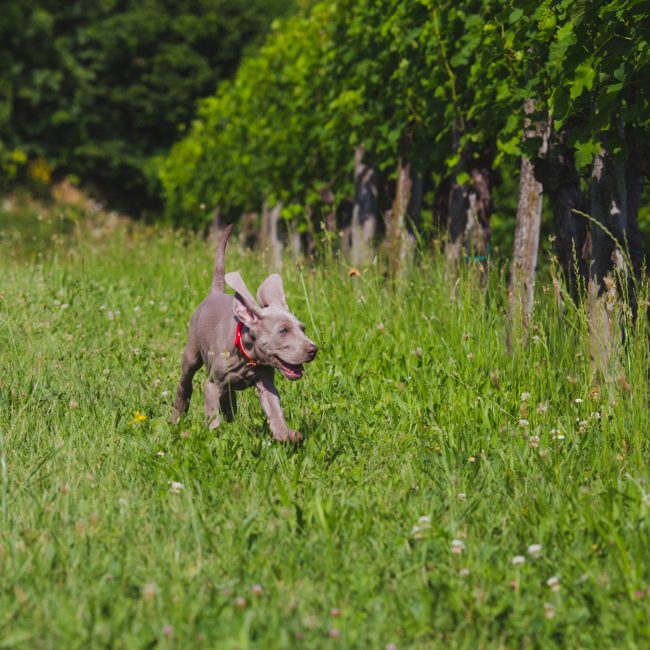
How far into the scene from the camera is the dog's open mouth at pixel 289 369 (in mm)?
4527

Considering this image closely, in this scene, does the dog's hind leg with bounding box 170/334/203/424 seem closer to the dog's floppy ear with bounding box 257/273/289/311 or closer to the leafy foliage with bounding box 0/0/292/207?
the dog's floppy ear with bounding box 257/273/289/311

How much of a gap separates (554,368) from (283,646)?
3.05m

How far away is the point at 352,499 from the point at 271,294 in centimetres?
119

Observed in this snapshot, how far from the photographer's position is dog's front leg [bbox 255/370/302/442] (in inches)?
184

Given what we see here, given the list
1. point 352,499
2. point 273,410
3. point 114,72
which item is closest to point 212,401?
point 273,410

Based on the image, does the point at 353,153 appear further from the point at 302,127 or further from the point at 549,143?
the point at 549,143

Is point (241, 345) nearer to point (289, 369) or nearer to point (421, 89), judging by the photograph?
point (289, 369)

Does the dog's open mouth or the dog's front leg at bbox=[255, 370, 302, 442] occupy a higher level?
the dog's open mouth

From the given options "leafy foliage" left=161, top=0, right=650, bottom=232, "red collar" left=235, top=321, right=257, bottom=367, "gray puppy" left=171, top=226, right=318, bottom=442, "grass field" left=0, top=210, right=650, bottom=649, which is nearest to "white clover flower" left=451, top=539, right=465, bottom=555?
"grass field" left=0, top=210, right=650, bottom=649

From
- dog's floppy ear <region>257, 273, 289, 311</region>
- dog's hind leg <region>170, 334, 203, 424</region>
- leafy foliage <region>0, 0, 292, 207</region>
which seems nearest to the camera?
dog's floppy ear <region>257, 273, 289, 311</region>

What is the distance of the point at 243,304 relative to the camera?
4.70m

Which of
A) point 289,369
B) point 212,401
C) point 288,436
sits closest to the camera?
point 289,369

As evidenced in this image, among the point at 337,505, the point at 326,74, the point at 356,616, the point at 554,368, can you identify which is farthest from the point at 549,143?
the point at 326,74

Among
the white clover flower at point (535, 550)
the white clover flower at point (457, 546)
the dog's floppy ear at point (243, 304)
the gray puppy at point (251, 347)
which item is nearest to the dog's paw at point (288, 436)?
the gray puppy at point (251, 347)
